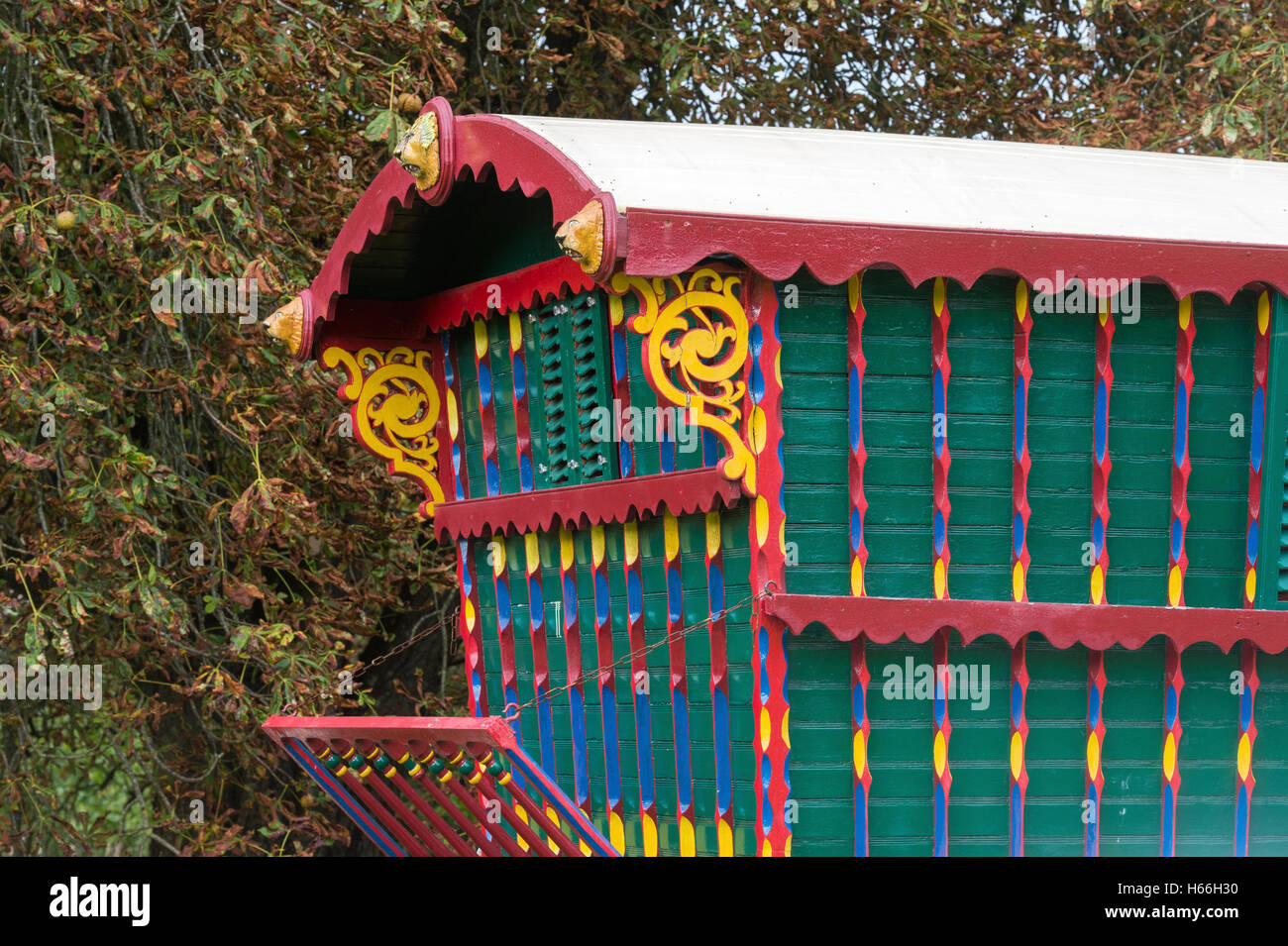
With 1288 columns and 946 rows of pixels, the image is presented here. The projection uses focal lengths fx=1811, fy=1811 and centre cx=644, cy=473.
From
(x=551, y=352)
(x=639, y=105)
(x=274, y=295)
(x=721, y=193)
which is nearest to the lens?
(x=721, y=193)

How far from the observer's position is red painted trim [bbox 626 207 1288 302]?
5.12 m

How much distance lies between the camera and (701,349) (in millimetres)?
5262

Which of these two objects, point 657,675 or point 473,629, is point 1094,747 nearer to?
point 657,675

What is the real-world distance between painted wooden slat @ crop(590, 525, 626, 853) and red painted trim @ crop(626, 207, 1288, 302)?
124 centimetres

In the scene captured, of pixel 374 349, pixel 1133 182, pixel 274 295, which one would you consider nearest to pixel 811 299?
pixel 1133 182

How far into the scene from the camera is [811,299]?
545 cm

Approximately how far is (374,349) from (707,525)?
6.47 feet

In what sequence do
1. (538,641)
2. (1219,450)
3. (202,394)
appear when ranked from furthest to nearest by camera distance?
(202,394) < (538,641) < (1219,450)

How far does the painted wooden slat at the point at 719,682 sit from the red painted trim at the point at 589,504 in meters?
0.13

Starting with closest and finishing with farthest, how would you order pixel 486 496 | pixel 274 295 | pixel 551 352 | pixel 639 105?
pixel 551 352, pixel 486 496, pixel 274 295, pixel 639 105

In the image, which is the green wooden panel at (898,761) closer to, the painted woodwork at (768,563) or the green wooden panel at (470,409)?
the painted woodwork at (768,563)

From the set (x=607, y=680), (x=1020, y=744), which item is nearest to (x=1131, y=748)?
(x=1020, y=744)

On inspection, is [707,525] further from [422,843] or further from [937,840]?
[422,843]

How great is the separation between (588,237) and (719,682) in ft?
4.68
